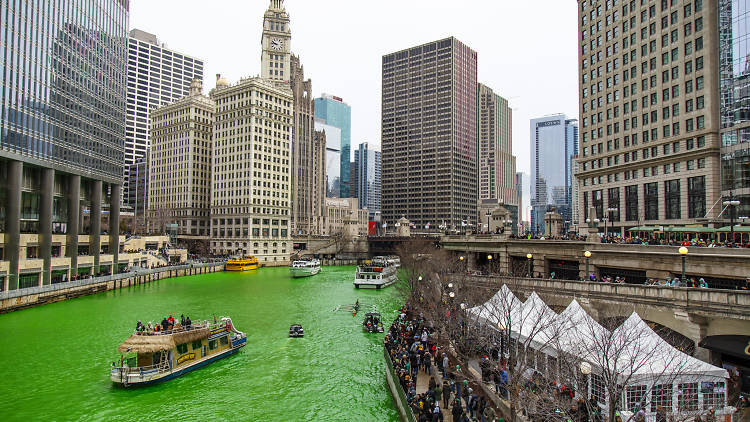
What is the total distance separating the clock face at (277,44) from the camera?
168 m

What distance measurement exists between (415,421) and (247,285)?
226ft

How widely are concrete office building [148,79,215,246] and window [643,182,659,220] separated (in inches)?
4967

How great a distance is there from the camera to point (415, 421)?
1844 centimetres

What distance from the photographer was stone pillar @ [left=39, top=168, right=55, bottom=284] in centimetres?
6016

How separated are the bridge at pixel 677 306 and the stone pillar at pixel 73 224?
64.4 m

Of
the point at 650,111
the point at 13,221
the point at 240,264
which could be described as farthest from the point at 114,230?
the point at 650,111

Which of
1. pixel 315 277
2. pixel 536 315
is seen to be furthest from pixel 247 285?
pixel 536 315

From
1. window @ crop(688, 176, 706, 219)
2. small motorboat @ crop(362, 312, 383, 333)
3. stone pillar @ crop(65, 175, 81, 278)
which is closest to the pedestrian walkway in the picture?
small motorboat @ crop(362, 312, 383, 333)

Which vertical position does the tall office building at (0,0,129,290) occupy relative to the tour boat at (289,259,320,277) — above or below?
above

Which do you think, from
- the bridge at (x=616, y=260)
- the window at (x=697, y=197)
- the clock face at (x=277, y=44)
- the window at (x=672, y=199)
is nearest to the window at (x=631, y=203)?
the window at (x=672, y=199)

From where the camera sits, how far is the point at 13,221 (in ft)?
180

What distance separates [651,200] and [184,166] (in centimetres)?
13739

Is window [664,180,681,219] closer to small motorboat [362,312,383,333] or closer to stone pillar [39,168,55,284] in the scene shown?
small motorboat [362,312,383,333]

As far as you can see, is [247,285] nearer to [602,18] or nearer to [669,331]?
Answer: [669,331]
